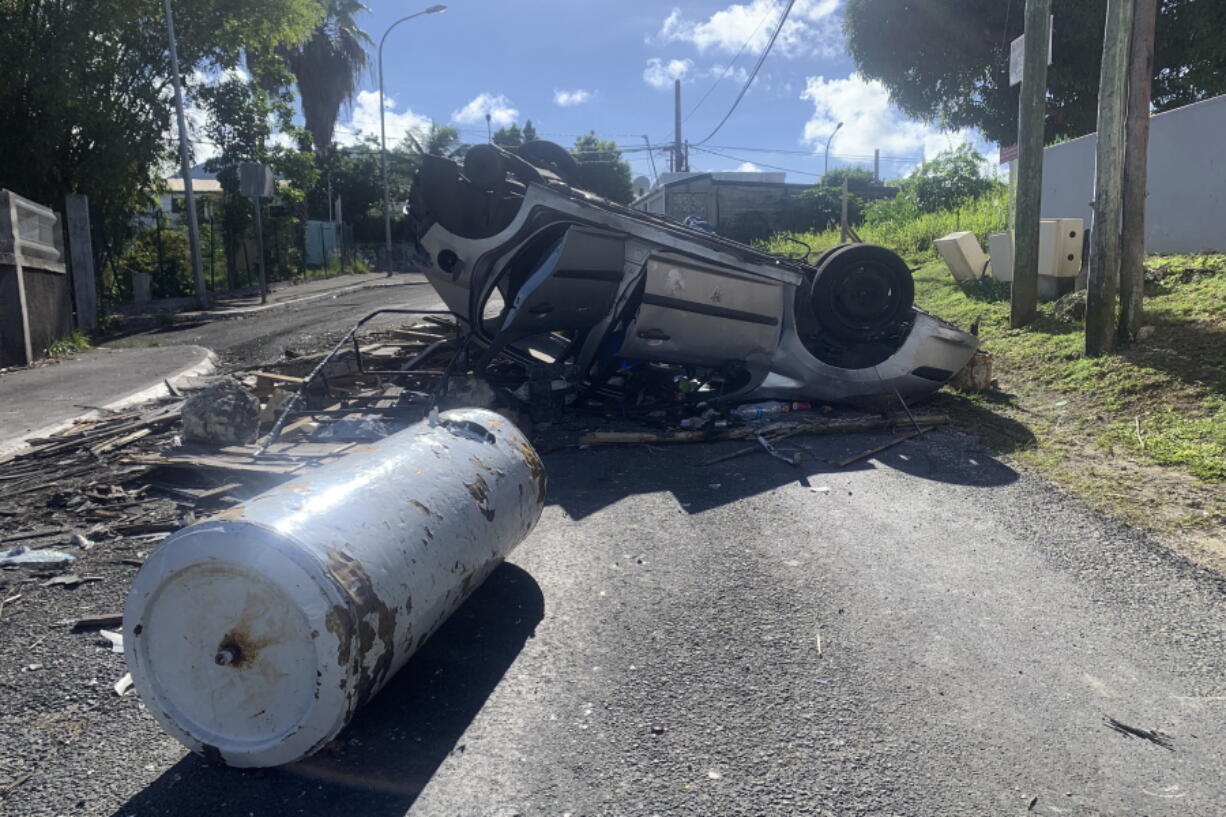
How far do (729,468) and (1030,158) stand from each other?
6.36 metres

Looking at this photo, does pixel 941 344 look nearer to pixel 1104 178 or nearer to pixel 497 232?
pixel 1104 178

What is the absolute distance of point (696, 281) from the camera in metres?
7.65

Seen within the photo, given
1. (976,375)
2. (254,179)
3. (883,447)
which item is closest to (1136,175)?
(976,375)

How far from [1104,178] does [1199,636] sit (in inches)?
235

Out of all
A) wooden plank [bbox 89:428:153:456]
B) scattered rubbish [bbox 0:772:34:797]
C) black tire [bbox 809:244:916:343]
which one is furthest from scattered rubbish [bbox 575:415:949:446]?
scattered rubbish [bbox 0:772:34:797]

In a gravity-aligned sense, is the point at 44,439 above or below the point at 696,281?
below

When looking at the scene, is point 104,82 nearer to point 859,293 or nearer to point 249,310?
point 249,310

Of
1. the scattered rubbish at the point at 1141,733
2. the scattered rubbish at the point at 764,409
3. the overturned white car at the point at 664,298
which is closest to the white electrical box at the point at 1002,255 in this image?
the overturned white car at the point at 664,298

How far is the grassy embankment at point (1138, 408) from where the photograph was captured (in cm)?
534

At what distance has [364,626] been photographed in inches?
111

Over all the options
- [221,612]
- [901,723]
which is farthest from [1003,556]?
[221,612]

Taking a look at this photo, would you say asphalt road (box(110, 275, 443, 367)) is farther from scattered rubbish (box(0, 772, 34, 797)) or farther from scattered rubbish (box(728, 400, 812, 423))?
scattered rubbish (box(0, 772, 34, 797))

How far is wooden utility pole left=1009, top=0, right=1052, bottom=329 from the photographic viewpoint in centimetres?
995

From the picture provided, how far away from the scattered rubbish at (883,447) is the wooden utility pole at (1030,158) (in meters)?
3.90
